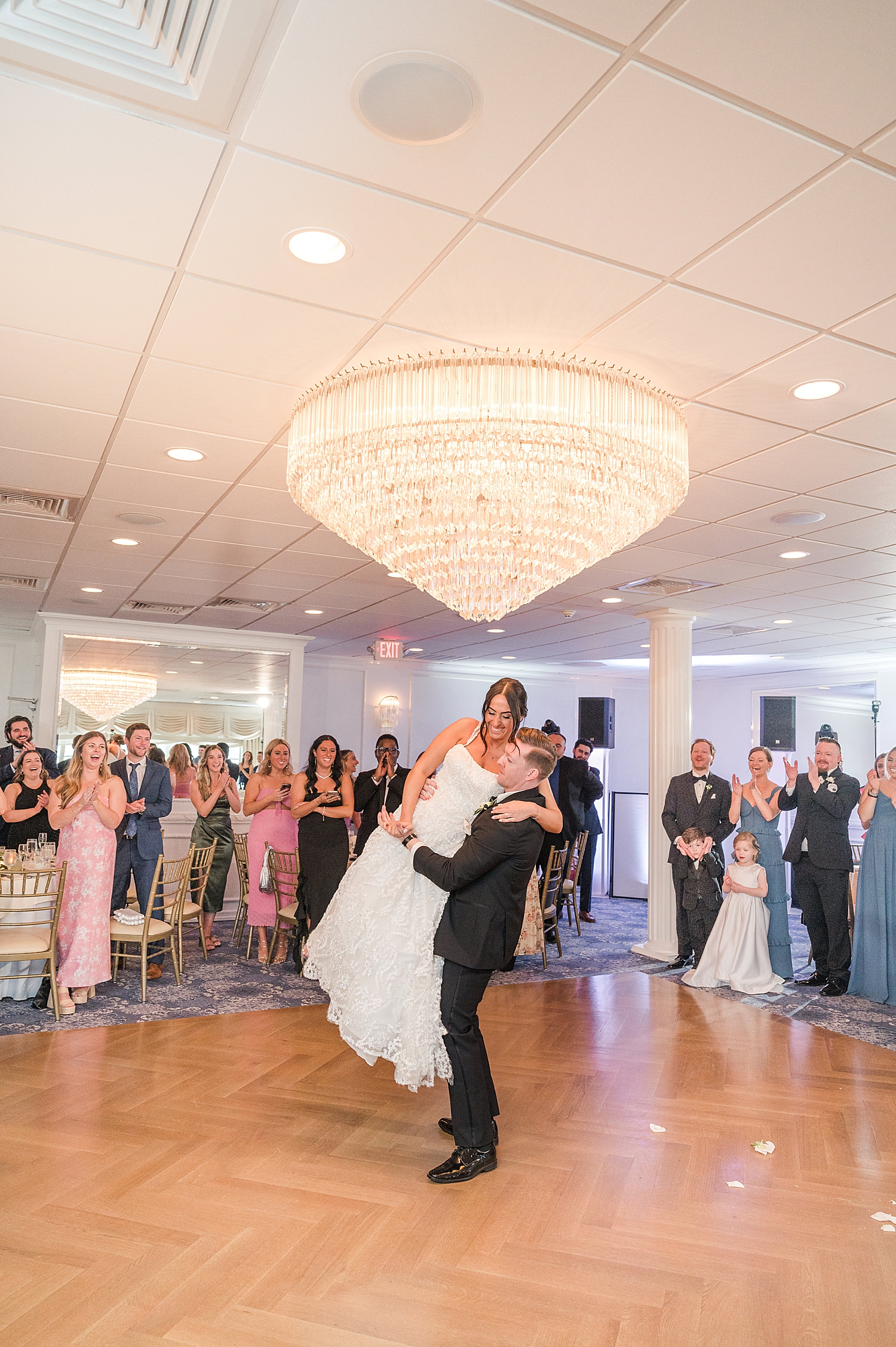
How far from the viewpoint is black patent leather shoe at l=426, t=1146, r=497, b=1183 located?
3459 mm

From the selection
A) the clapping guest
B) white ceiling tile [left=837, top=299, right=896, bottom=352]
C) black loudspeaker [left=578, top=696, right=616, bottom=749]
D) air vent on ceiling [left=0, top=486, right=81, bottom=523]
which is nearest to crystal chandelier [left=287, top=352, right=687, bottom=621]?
white ceiling tile [left=837, top=299, right=896, bottom=352]

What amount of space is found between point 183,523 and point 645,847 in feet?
28.1

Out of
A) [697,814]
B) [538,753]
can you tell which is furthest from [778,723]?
[538,753]

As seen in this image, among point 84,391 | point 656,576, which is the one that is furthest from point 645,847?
point 84,391

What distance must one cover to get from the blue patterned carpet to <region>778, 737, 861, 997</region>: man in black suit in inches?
12.5

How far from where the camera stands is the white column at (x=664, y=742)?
8055 mm

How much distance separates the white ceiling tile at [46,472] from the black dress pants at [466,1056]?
3310mm

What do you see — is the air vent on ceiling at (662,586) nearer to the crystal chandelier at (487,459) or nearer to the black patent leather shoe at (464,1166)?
the crystal chandelier at (487,459)

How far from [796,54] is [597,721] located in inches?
479

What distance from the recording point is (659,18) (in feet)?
Answer: 6.01

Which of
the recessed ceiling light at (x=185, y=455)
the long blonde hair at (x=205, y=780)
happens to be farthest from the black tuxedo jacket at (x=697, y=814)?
the recessed ceiling light at (x=185, y=455)

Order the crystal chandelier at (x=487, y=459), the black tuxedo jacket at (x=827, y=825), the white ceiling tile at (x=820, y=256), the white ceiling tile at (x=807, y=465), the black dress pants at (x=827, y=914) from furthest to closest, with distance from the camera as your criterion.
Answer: the black tuxedo jacket at (x=827, y=825)
the black dress pants at (x=827, y=914)
the white ceiling tile at (x=807, y=465)
the crystal chandelier at (x=487, y=459)
the white ceiling tile at (x=820, y=256)

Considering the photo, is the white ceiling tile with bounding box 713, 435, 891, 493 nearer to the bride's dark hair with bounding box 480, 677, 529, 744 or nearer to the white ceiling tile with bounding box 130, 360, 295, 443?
the bride's dark hair with bounding box 480, 677, 529, 744

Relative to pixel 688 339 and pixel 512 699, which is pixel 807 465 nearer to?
pixel 688 339
